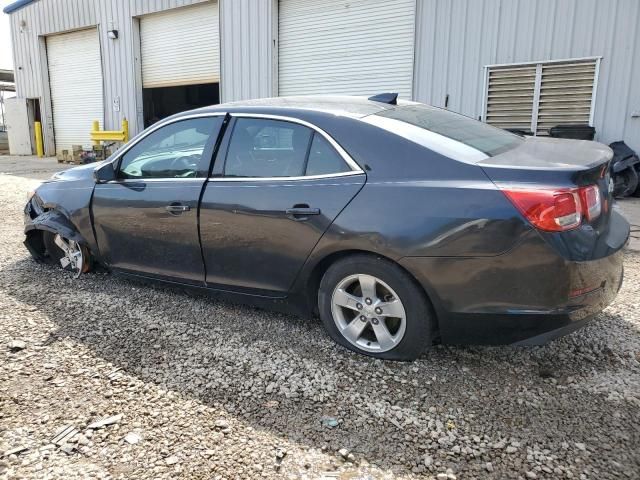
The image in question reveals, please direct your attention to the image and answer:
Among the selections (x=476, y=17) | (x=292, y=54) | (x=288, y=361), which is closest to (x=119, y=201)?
(x=288, y=361)

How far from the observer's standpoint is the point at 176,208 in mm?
3562

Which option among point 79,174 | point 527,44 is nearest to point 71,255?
point 79,174

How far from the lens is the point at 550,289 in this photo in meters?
2.45

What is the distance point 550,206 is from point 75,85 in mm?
19326

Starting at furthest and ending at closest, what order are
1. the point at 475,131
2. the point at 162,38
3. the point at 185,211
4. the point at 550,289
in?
the point at 162,38 → the point at 185,211 → the point at 475,131 → the point at 550,289

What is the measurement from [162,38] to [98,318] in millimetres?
13336

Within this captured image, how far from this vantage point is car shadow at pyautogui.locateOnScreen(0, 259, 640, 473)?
237cm

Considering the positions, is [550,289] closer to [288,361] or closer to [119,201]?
[288,361]

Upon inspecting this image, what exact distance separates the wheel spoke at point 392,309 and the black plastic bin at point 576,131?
6.96 meters

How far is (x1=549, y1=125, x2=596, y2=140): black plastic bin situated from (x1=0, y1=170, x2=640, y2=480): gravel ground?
5.58 meters

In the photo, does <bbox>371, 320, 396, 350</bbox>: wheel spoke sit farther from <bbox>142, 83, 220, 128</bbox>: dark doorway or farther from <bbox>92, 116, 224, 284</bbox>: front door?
<bbox>142, 83, 220, 128</bbox>: dark doorway

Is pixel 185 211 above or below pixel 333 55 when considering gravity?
below

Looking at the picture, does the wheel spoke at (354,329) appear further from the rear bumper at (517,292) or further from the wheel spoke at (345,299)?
the rear bumper at (517,292)

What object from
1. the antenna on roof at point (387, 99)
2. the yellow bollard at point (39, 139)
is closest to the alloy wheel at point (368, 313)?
the antenna on roof at point (387, 99)
